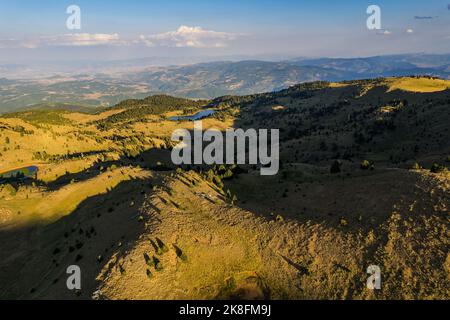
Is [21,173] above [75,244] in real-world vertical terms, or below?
above

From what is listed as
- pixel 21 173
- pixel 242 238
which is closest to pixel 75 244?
pixel 242 238

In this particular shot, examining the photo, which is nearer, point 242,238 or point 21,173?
point 242,238

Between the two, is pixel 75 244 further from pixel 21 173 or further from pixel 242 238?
pixel 21 173

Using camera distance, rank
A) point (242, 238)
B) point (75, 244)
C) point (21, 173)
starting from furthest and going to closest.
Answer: point (21, 173) < point (75, 244) < point (242, 238)

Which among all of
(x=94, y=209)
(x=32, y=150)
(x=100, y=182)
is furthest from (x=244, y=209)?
(x=32, y=150)

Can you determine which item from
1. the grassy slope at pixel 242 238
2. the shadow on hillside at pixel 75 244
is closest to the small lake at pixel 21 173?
the grassy slope at pixel 242 238
